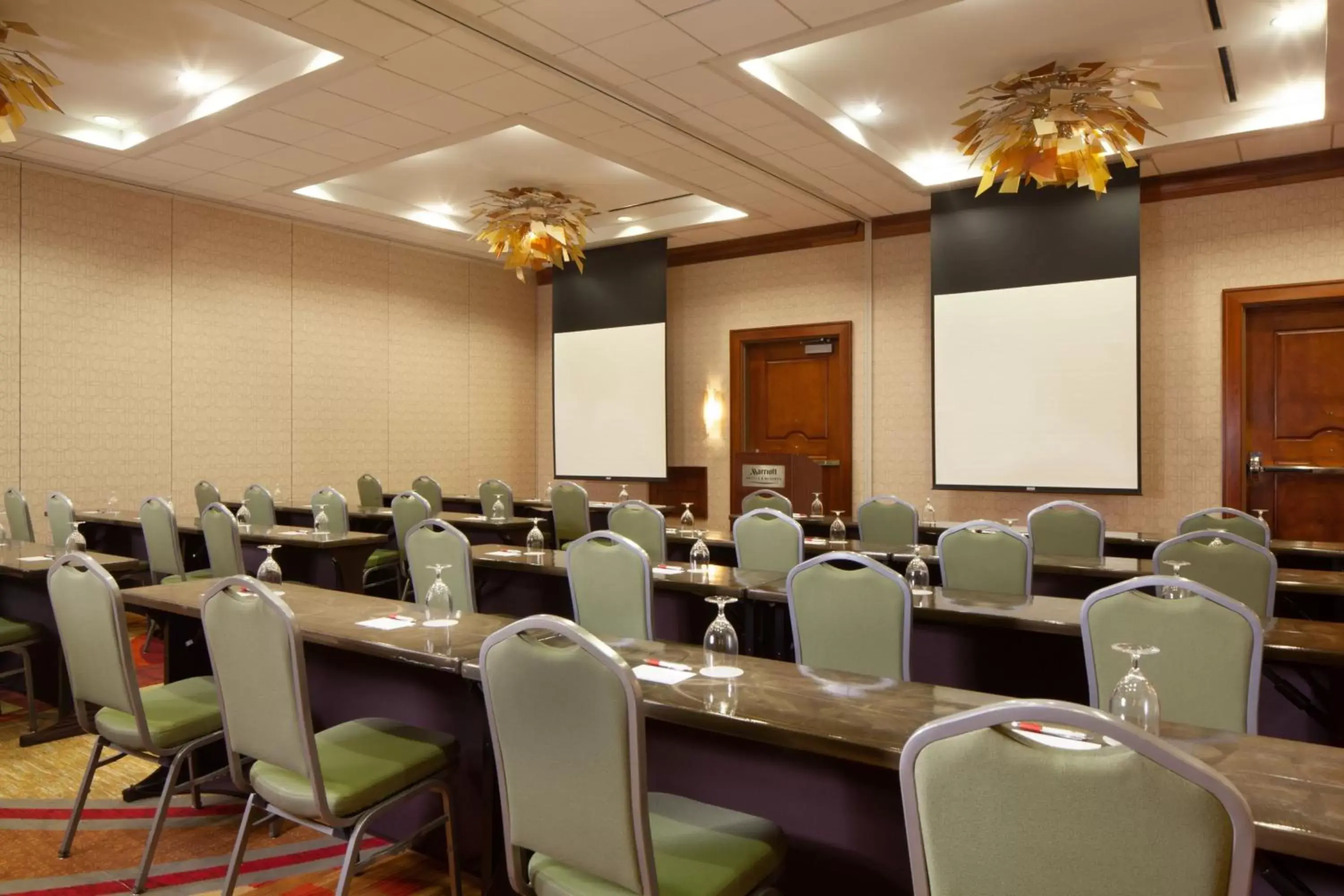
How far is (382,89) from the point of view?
5547mm

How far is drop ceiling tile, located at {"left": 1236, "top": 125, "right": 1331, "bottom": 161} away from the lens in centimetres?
630

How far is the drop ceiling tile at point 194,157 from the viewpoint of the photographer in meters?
6.69

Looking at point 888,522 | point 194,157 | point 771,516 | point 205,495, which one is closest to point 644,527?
point 771,516

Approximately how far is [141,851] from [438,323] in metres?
7.87

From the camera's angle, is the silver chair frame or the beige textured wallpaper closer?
the silver chair frame

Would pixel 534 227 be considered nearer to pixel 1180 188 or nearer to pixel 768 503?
pixel 768 503

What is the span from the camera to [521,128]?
6.79m

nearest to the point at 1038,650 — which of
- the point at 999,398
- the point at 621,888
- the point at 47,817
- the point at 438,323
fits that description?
the point at 621,888

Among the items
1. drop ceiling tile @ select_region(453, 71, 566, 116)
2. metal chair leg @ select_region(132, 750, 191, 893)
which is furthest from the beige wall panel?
metal chair leg @ select_region(132, 750, 191, 893)

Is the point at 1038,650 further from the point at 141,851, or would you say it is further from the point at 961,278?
the point at 961,278

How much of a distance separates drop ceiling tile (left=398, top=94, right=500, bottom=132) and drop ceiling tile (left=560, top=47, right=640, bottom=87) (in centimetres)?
93

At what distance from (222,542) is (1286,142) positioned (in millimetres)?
7544

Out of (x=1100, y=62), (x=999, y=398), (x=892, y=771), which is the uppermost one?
(x=1100, y=62)

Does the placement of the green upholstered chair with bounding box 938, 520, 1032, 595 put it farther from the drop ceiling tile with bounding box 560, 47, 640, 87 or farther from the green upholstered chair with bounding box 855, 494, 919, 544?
the drop ceiling tile with bounding box 560, 47, 640, 87
